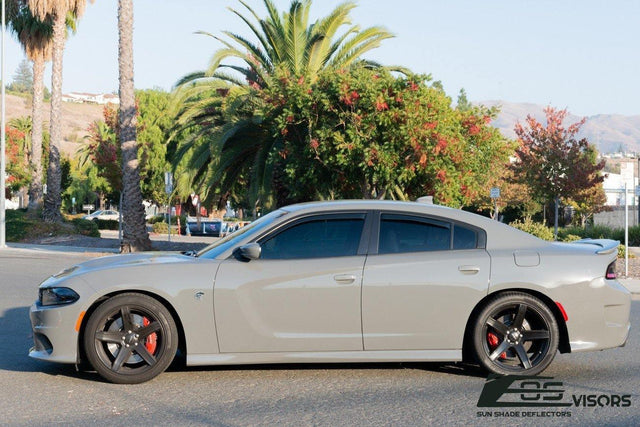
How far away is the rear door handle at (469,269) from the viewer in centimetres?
737

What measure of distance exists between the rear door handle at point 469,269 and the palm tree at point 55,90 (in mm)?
30943

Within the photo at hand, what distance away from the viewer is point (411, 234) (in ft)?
24.8

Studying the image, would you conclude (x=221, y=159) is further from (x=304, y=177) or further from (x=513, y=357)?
(x=513, y=357)

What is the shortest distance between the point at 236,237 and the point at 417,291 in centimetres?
164

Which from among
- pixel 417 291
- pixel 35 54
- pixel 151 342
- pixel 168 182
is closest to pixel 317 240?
pixel 417 291

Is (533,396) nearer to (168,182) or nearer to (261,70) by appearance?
(261,70)

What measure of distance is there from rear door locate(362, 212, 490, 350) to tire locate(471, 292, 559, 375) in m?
0.17

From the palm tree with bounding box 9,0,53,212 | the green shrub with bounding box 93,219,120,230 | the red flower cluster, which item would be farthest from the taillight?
the green shrub with bounding box 93,219,120,230

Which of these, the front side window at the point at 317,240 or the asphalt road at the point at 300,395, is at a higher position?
the front side window at the point at 317,240

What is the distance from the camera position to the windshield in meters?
7.45

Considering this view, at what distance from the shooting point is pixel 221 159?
25859mm

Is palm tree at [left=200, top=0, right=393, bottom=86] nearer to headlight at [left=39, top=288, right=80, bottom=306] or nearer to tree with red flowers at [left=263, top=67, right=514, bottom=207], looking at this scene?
tree with red flowers at [left=263, top=67, right=514, bottom=207]

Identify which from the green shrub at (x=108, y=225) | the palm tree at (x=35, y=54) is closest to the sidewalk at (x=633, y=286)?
the palm tree at (x=35, y=54)

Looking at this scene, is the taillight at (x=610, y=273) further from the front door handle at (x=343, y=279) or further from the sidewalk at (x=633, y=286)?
the sidewalk at (x=633, y=286)
